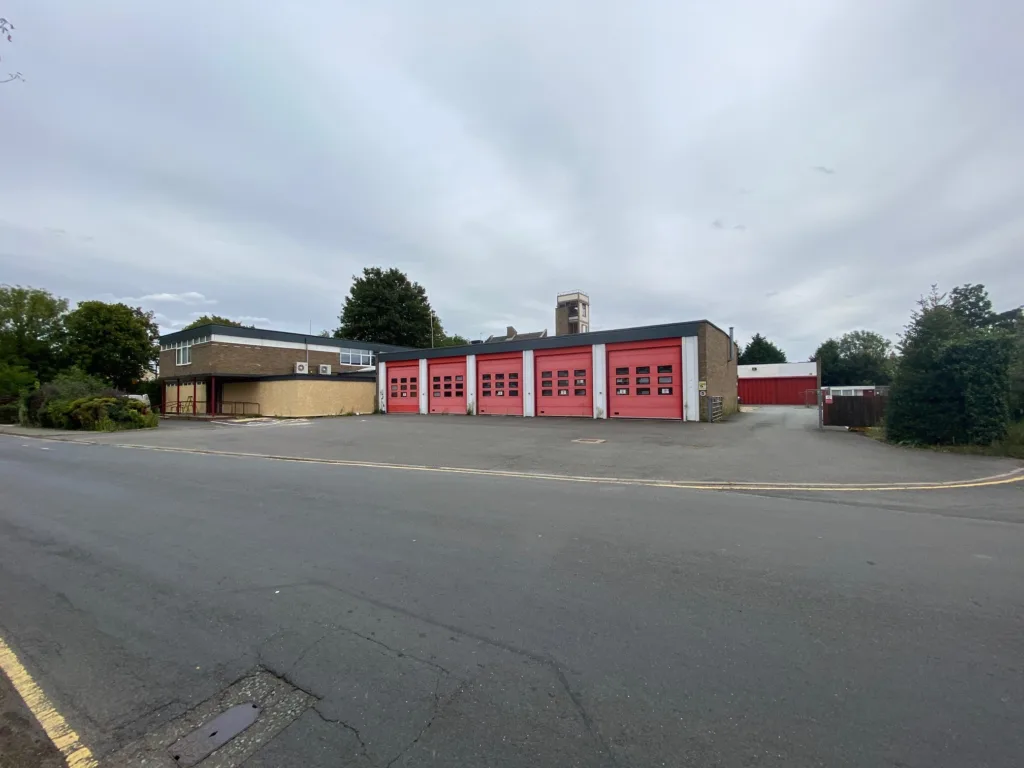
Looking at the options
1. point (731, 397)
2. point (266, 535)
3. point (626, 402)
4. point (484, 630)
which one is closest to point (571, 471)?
point (266, 535)

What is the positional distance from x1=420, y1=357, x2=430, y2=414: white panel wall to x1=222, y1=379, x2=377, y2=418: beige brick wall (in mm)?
4715

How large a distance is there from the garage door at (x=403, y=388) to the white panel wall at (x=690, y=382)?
1646 cm

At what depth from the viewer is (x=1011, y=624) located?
3.40 meters

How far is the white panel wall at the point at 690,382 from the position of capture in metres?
21.4

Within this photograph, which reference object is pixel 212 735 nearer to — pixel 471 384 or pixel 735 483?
pixel 735 483

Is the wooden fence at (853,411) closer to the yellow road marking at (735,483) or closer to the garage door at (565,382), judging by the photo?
the yellow road marking at (735,483)

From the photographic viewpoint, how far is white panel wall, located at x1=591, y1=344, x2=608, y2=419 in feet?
78.6

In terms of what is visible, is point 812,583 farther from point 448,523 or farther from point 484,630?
point 448,523

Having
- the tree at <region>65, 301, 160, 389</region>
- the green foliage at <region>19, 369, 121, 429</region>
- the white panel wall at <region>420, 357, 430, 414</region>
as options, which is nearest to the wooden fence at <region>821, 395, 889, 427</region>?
the white panel wall at <region>420, 357, 430, 414</region>

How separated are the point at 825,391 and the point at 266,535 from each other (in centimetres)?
2102

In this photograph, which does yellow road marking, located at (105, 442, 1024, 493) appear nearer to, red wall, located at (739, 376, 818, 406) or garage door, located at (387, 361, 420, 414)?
garage door, located at (387, 361, 420, 414)

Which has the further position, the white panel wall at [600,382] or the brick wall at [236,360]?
the brick wall at [236,360]

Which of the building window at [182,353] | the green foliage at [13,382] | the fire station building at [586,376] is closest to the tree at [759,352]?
the fire station building at [586,376]

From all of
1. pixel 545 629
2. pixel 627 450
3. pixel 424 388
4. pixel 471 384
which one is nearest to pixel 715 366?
pixel 627 450
